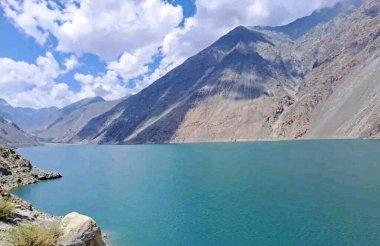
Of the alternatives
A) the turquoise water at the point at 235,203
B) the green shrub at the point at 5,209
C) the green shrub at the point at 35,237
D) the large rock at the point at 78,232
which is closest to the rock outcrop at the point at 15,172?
the turquoise water at the point at 235,203

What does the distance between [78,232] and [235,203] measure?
42.7 meters

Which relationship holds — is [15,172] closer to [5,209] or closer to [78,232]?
[5,209]

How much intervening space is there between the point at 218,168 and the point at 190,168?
9.31 metres

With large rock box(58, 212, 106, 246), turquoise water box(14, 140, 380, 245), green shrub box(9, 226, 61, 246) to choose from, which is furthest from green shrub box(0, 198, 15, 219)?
turquoise water box(14, 140, 380, 245)

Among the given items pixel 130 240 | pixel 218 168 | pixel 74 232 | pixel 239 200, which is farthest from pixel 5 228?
pixel 218 168

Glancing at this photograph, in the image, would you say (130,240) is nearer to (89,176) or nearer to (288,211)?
(288,211)

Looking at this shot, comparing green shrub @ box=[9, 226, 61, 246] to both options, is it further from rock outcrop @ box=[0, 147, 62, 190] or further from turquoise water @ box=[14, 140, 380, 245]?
rock outcrop @ box=[0, 147, 62, 190]

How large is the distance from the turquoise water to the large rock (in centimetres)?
2363

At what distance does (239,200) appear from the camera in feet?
206

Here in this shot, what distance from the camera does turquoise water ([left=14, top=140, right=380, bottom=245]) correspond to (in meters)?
44.0

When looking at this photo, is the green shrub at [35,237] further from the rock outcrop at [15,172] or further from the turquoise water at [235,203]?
the rock outcrop at [15,172]

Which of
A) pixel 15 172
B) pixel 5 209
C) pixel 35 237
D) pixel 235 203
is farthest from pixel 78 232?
pixel 15 172

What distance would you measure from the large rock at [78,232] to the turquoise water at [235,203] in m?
23.6

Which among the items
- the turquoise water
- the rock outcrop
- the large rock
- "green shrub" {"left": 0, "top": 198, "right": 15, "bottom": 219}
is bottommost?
the turquoise water
